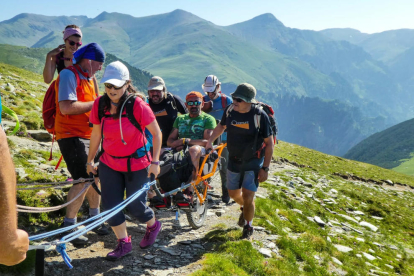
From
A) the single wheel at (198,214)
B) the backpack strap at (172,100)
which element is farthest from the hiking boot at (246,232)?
the backpack strap at (172,100)

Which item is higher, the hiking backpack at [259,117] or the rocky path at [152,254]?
the hiking backpack at [259,117]

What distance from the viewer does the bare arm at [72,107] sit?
19.9 feet

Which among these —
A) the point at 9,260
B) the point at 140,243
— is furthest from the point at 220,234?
the point at 9,260

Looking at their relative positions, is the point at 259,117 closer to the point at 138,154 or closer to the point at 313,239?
the point at 138,154

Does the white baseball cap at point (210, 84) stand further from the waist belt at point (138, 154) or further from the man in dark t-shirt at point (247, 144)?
the waist belt at point (138, 154)

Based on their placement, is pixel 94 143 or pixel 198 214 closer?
pixel 94 143

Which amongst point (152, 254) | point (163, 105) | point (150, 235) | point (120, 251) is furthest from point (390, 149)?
point (120, 251)

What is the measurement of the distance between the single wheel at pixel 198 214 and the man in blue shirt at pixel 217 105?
7.92ft

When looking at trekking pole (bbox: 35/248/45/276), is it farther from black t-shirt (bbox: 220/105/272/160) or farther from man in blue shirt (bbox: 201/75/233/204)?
man in blue shirt (bbox: 201/75/233/204)

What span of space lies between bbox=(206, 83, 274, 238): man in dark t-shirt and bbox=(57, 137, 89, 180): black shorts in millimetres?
3722

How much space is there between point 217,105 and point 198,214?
14.9 feet

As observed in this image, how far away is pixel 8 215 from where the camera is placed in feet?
Result: 6.86

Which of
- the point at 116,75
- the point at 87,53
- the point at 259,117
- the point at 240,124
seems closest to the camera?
the point at 116,75

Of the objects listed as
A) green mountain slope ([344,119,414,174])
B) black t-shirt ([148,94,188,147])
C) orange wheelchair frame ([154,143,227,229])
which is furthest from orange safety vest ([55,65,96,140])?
green mountain slope ([344,119,414,174])
